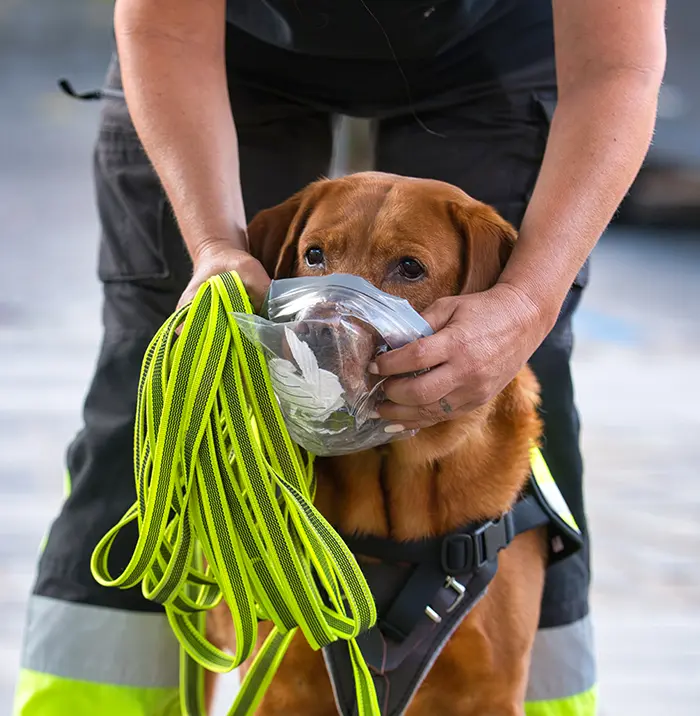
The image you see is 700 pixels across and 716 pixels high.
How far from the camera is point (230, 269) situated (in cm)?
137

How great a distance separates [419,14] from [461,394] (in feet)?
2.28

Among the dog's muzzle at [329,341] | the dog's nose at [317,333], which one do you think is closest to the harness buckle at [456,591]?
the dog's muzzle at [329,341]


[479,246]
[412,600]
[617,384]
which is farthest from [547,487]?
[617,384]

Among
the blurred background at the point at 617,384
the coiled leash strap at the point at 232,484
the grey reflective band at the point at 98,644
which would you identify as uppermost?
the coiled leash strap at the point at 232,484

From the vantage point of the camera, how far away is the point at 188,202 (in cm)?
148

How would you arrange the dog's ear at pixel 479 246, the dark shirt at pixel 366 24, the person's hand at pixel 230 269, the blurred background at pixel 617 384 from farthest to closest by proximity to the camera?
the blurred background at pixel 617 384 < the dark shirt at pixel 366 24 < the dog's ear at pixel 479 246 < the person's hand at pixel 230 269

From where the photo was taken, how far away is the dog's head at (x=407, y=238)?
144 cm

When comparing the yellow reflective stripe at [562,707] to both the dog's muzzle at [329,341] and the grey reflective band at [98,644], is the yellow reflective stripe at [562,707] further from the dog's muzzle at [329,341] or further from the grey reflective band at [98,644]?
the dog's muzzle at [329,341]

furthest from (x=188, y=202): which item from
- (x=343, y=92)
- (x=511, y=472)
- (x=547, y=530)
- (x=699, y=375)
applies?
(x=699, y=375)

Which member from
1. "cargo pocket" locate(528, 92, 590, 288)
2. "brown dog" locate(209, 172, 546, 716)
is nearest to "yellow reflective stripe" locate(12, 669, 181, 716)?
"brown dog" locate(209, 172, 546, 716)

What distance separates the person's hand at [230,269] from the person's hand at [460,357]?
21 cm

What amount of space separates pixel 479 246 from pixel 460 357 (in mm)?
277

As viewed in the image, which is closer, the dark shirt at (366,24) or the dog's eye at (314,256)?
the dog's eye at (314,256)

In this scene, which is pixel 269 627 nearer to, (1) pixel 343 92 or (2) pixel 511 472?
(2) pixel 511 472
